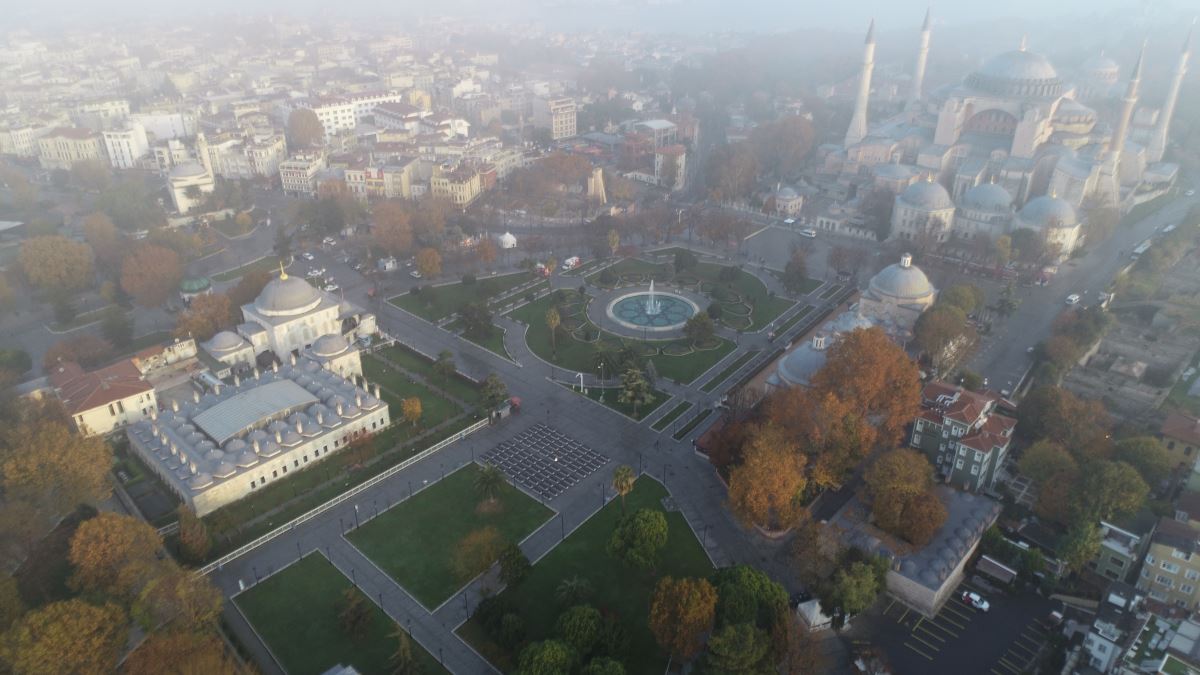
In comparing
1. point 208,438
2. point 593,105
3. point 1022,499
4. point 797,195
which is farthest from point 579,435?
point 593,105

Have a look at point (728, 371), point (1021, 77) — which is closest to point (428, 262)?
point (728, 371)

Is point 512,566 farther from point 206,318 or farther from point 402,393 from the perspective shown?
point 206,318

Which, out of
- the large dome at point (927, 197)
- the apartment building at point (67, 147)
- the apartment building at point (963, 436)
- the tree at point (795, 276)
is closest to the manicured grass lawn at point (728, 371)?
the tree at point (795, 276)

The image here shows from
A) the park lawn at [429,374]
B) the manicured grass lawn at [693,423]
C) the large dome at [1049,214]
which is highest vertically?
the large dome at [1049,214]

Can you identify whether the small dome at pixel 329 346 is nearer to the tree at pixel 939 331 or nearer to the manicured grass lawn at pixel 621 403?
the manicured grass lawn at pixel 621 403

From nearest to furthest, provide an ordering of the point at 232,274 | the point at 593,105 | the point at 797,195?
the point at 232,274 → the point at 797,195 → the point at 593,105

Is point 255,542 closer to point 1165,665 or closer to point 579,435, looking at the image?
point 579,435
